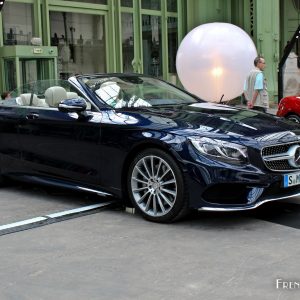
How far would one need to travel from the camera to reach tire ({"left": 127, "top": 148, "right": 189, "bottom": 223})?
523cm

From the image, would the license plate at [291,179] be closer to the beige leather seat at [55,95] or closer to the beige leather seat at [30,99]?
the beige leather seat at [55,95]

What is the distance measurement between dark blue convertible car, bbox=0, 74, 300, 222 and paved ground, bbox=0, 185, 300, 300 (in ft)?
0.94

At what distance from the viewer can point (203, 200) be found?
5.12m

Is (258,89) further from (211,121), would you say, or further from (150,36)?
(150,36)

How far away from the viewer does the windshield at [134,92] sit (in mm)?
6211

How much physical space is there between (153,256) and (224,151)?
1186mm

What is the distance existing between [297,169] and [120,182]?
1.68 meters

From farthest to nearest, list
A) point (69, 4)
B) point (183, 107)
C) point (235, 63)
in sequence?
point (69, 4) < point (235, 63) < point (183, 107)

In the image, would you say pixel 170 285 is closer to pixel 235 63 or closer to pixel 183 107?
pixel 183 107

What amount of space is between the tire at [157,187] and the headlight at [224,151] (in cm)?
31

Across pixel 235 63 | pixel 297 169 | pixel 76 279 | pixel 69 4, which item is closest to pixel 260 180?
pixel 297 169

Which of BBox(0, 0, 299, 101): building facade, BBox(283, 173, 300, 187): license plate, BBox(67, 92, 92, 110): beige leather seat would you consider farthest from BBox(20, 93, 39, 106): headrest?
BBox(0, 0, 299, 101): building facade

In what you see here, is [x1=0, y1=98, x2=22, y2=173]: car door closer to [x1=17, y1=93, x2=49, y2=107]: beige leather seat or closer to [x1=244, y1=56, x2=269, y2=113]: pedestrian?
[x1=17, y1=93, x2=49, y2=107]: beige leather seat

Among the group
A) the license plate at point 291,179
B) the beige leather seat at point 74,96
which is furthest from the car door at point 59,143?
the license plate at point 291,179
